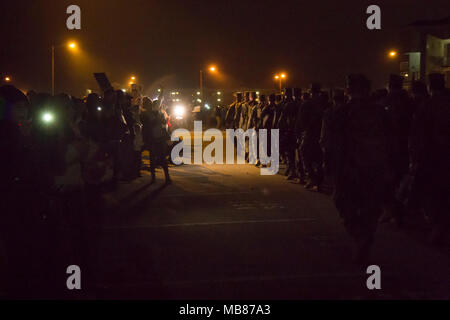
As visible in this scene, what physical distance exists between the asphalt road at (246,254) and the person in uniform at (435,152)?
448 mm

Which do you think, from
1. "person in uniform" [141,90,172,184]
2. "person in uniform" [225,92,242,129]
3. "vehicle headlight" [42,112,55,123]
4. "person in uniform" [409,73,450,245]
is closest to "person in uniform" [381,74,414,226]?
"person in uniform" [409,73,450,245]

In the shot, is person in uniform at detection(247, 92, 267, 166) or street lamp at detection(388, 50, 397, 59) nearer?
person in uniform at detection(247, 92, 267, 166)

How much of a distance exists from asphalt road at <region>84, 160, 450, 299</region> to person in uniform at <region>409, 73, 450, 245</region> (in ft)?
1.47

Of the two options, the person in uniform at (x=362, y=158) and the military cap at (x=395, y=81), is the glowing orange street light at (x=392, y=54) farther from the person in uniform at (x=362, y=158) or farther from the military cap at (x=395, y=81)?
the person in uniform at (x=362, y=158)

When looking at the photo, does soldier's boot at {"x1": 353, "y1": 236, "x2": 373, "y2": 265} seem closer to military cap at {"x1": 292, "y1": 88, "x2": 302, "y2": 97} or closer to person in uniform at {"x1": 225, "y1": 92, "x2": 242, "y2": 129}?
military cap at {"x1": 292, "y1": 88, "x2": 302, "y2": 97}

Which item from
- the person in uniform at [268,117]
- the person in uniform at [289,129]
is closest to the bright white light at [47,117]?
the person in uniform at [289,129]

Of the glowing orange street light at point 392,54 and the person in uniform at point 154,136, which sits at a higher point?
the glowing orange street light at point 392,54

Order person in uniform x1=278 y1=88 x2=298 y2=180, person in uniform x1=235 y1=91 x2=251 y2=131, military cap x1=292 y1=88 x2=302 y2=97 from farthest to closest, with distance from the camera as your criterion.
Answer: person in uniform x1=235 y1=91 x2=251 y2=131
person in uniform x1=278 y1=88 x2=298 y2=180
military cap x1=292 y1=88 x2=302 y2=97

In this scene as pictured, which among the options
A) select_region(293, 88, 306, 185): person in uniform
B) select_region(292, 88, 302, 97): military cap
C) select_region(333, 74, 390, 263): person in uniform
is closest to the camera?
select_region(333, 74, 390, 263): person in uniform

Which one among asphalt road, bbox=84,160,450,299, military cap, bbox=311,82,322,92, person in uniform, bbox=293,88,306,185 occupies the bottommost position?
asphalt road, bbox=84,160,450,299

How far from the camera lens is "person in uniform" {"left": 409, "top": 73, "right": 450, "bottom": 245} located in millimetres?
A: 7250

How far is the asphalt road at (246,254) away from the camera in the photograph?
5.49 meters

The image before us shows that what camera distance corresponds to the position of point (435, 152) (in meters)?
7.30

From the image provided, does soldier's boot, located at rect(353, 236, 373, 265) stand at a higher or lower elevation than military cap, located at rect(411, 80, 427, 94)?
lower
